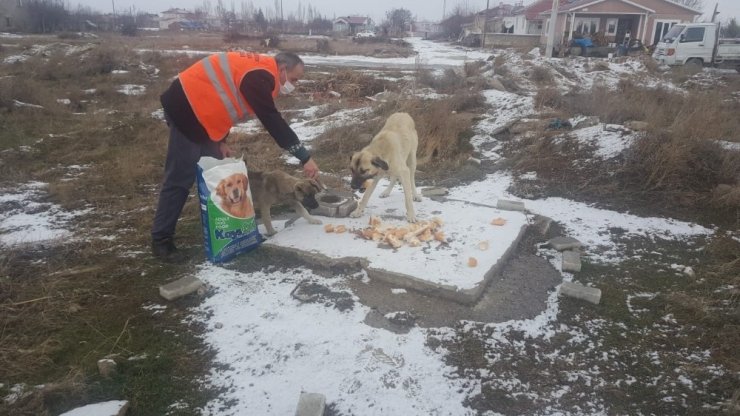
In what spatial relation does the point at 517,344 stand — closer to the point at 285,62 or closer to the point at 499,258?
the point at 499,258

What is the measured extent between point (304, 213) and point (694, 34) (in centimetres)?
2226

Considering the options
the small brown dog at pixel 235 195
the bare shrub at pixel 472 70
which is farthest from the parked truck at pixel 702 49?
the small brown dog at pixel 235 195

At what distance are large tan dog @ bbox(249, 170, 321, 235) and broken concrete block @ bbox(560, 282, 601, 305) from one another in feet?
8.10

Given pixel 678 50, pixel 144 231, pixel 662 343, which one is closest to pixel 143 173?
pixel 144 231

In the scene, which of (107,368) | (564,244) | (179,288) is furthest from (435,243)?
(107,368)

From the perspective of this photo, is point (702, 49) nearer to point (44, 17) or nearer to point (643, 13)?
point (643, 13)

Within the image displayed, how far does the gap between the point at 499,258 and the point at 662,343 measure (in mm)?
1291

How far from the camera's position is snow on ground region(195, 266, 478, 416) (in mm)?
2352

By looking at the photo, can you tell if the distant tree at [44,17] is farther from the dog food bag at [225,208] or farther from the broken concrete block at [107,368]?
the broken concrete block at [107,368]

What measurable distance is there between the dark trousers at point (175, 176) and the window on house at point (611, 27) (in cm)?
3831

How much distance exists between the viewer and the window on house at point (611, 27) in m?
32.8

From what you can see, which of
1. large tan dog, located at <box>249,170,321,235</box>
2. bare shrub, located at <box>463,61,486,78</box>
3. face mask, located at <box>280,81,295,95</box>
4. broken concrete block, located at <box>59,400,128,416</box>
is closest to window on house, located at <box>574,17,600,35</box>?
bare shrub, located at <box>463,61,486,78</box>

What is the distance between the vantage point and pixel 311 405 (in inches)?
87.2

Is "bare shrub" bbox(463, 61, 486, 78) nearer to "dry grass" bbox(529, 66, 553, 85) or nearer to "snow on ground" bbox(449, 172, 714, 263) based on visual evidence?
"dry grass" bbox(529, 66, 553, 85)
